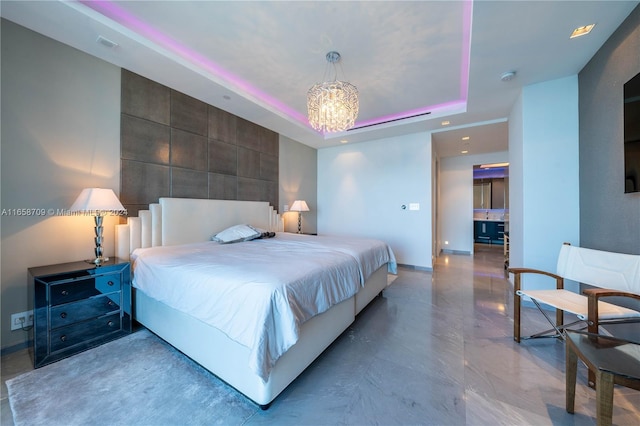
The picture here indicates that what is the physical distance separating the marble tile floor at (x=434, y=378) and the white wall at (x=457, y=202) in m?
3.93

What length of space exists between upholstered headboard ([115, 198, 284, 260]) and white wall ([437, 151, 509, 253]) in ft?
17.1

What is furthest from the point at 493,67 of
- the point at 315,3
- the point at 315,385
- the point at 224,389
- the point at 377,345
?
the point at 224,389

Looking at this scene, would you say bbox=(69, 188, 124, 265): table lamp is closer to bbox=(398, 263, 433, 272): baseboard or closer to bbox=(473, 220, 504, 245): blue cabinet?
bbox=(398, 263, 433, 272): baseboard

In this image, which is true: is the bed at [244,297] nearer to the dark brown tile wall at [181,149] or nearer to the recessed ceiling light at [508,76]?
the dark brown tile wall at [181,149]

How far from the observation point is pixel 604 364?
3.80 feet

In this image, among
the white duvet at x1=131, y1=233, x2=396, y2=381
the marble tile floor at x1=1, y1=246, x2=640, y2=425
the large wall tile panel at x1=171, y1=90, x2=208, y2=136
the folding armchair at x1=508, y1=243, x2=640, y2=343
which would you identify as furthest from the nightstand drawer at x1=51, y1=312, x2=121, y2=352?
the folding armchair at x1=508, y1=243, x2=640, y2=343

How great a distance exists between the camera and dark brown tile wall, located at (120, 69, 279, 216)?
276cm

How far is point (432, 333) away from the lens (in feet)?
7.66

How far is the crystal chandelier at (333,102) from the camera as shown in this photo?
2602 mm

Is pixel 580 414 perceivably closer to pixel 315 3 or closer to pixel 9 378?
pixel 315 3

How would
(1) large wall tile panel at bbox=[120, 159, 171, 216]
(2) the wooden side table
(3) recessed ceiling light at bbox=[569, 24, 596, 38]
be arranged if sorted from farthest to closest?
(1) large wall tile panel at bbox=[120, 159, 171, 216]
(3) recessed ceiling light at bbox=[569, 24, 596, 38]
(2) the wooden side table

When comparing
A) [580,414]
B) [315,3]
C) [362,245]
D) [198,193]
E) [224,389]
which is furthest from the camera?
[198,193]

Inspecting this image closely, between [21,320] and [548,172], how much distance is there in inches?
218

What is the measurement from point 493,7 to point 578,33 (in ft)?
3.23
